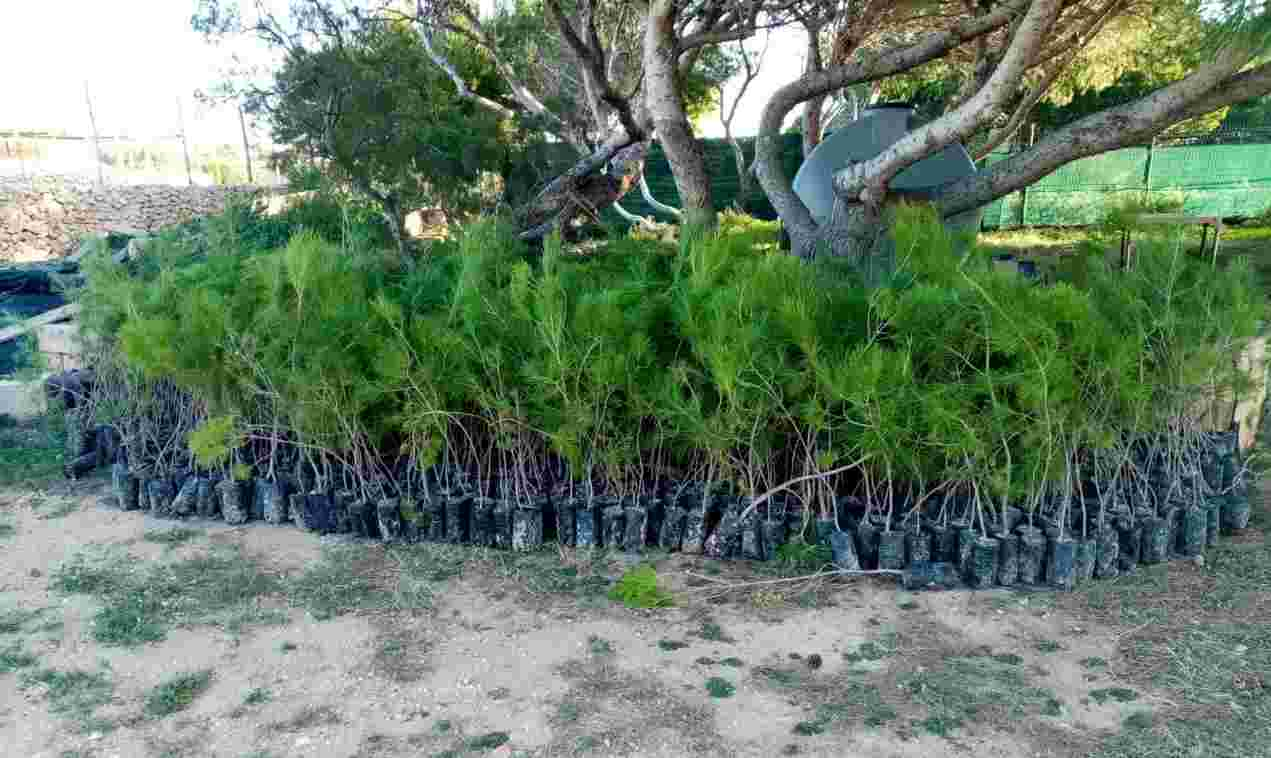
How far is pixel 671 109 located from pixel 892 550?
10.5ft

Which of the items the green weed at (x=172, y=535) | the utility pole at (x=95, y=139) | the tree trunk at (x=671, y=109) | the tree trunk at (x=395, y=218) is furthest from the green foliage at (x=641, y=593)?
the utility pole at (x=95, y=139)

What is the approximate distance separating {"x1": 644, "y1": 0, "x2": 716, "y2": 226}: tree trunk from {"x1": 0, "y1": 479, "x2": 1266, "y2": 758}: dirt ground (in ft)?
8.60

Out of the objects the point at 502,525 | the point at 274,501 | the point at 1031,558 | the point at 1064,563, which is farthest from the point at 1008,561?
the point at 274,501

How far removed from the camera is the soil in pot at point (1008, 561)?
340 centimetres

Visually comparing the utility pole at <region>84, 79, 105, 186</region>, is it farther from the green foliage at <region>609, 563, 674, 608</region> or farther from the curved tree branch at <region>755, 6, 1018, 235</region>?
the green foliage at <region>609, 563, 674, 608</region>

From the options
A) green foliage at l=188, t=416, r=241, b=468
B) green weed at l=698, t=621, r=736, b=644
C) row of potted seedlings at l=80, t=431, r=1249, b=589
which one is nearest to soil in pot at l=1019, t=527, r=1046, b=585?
row of potted seedlings at l=80, t=431, r=1249, b=589

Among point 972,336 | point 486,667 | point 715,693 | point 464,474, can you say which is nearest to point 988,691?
point 715,693

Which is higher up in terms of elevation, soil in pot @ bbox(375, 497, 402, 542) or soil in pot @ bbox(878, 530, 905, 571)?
soil in pot @ bbox(375, 497, 402, 542)

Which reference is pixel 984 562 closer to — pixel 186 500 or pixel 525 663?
pixel 525 663

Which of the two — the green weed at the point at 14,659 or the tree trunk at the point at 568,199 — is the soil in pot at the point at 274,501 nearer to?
the green weed at the point at 14,659

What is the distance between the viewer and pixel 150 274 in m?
5.62

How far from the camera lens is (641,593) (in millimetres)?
3340

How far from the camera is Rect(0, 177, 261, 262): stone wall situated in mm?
14352

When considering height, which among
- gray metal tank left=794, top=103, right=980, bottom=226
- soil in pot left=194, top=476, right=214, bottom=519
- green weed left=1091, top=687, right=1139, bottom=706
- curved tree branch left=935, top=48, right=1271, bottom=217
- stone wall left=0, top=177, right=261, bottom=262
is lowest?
green weed left=1091, top=687, right=1139, bottom=706
